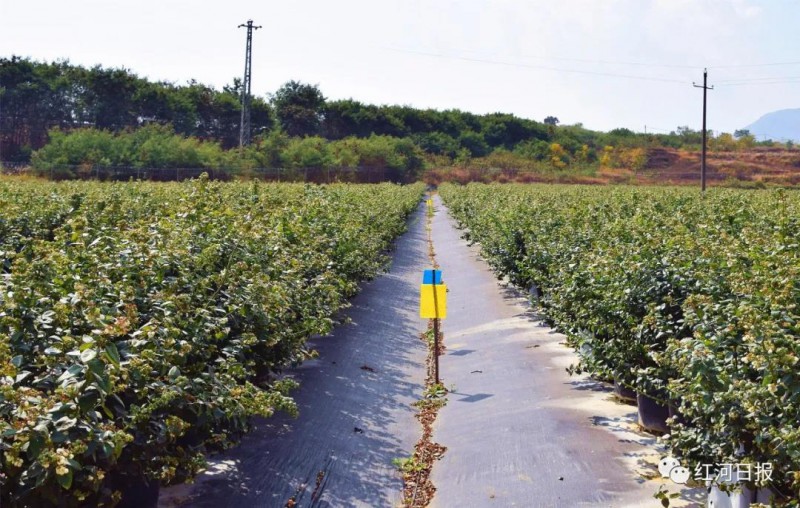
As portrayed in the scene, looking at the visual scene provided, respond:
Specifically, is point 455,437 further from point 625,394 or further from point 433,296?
point 433,296

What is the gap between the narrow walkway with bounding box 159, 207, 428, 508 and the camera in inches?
236

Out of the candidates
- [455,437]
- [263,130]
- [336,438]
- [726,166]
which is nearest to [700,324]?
[455,437]

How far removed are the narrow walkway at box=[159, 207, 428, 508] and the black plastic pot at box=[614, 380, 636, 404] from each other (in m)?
1.97

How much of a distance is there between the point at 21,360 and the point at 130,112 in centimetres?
6267

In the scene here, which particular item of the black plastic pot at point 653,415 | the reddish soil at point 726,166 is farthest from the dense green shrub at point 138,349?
the reddish soil at point 726,166

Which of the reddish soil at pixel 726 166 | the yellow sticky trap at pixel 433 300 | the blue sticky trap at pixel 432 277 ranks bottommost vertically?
the yellow sticky trap at pixel 433 300

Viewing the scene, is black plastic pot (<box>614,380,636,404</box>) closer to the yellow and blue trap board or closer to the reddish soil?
the yellow and blue trap board

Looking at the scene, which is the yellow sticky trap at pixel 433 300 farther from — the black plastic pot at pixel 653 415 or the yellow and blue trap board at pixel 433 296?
the black plastic pot at pixel 653 415

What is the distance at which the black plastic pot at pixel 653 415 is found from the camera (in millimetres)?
6914

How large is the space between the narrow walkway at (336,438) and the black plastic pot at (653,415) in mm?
2042

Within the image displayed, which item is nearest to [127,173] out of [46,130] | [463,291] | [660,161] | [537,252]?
[46,130]

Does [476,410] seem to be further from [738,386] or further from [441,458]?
[738,386]

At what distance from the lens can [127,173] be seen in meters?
48.6

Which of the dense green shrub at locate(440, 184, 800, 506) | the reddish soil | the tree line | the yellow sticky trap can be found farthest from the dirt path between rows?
the reddish soil
